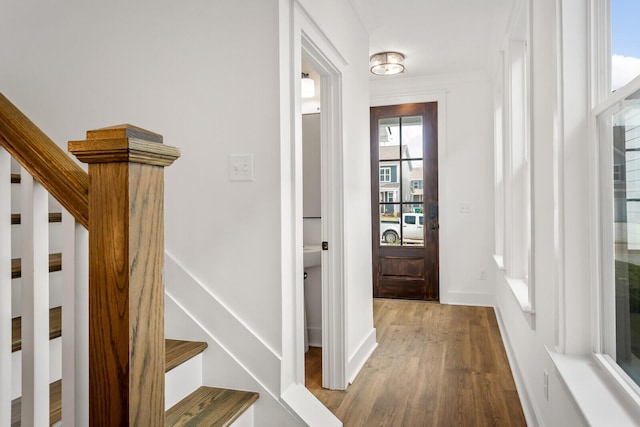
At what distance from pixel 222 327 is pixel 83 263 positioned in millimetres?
1094

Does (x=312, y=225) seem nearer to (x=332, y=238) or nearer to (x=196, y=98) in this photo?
(x=332, y=238)

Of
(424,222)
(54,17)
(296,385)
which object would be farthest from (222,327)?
(424,222)

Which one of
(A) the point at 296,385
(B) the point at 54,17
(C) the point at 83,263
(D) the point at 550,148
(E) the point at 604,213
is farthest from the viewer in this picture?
(B) the point at 54,17

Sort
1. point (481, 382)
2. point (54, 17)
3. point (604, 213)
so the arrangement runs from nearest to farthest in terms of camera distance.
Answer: point (604, 213) → point (54, 17) → point (481, 382)

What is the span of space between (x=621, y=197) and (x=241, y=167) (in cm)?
137

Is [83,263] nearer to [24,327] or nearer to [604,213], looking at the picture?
[24,327]

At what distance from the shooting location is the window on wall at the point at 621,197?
1.25 meters

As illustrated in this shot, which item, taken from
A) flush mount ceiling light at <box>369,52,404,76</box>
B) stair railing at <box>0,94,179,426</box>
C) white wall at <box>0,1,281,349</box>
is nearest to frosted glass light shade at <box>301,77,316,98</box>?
flush mount ceiling light at <box>369,52,404,76</box>

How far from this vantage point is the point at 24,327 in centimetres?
92

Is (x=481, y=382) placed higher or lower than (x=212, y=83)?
lower

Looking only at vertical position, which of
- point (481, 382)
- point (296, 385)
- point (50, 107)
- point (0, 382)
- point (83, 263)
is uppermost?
point (50, 107)

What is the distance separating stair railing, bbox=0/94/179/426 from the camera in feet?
2.84

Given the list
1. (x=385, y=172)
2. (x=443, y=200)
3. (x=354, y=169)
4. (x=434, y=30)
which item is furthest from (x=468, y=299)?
(x=434, y=30)

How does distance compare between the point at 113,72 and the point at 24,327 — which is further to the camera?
the point at 113,72
